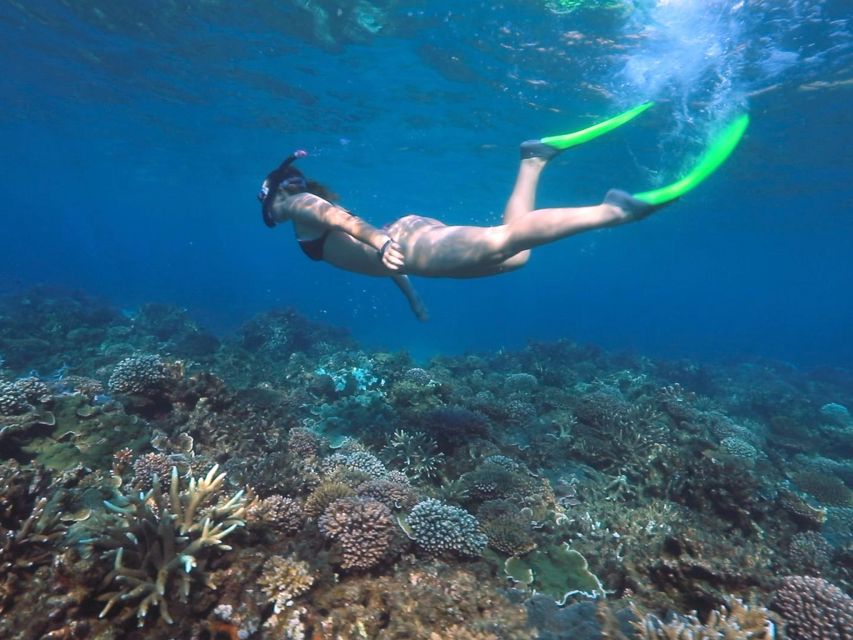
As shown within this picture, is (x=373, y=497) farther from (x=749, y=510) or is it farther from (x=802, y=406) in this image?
(x=802, y=406)

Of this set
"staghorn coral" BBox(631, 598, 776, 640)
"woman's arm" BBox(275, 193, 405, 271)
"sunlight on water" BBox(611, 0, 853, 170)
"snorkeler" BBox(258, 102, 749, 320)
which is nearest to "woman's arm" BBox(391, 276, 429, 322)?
"snorkeler" BBox(258, 102, 749, 320)

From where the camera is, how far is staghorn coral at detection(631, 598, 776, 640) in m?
3.42

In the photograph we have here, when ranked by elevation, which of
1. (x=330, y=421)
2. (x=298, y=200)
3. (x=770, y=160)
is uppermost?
(x=770, y=160)

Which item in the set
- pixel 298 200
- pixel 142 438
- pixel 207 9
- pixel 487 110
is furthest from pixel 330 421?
pixel 487 110

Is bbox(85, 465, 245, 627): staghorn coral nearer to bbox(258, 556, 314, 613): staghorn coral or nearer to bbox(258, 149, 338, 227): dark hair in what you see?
bbox(258, 556, 314, 613): staghorn coral

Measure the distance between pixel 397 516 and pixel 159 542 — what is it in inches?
97.2

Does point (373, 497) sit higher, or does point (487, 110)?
point (487, 110)

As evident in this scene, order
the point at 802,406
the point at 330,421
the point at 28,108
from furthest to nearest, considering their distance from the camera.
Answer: the point at 28,108
the point at 802,406
the point at 330,421

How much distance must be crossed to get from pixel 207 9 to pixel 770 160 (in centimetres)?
3020

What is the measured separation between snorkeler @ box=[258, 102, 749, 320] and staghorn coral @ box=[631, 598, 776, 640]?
377 centimetres

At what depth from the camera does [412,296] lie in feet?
26.3

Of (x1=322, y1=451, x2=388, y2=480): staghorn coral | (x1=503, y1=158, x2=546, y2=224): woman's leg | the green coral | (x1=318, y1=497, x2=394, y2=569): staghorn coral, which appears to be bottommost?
the green coral

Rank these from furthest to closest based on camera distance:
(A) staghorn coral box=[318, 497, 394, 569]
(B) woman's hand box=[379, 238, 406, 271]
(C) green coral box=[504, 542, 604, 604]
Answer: (B) woman's hand box=[379, 238, 406, 271] → (C) green coral box=[504, 542, 604, 604] → (A) staghorn coral box=[318, 497, 394, 569]

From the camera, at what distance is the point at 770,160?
83.5ft
